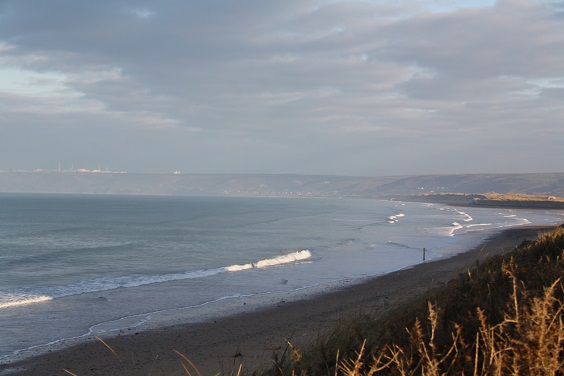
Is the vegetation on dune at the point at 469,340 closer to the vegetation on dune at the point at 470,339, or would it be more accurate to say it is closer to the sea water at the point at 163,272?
the vegetation on dune at the point at 470,339

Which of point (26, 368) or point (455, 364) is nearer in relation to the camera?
point (455, 364)

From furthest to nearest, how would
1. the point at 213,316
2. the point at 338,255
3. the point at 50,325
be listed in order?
1. the point at 338,255
2. the point at 213,316
3. the point at 50,325

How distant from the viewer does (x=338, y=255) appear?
3152 centimetres

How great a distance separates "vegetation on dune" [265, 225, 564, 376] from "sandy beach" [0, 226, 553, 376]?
2.34 meters

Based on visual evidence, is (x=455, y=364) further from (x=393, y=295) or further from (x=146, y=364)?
(x=393, y=295)

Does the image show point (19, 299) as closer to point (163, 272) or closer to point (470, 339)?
point (163, 272)

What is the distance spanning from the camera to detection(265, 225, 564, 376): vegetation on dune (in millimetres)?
3387

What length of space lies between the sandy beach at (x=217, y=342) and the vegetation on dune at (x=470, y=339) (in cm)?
234

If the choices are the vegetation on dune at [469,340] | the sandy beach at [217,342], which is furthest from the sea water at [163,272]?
the vegetation on dune at [469,340]

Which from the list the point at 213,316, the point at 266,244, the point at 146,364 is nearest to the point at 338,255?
the point at 266,244

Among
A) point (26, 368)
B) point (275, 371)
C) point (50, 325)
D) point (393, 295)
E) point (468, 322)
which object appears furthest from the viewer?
point (393, 295)

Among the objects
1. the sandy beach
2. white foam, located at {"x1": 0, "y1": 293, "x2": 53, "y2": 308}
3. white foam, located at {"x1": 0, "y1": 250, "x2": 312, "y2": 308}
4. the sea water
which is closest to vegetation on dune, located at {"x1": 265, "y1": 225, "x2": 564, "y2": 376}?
the sandy beach

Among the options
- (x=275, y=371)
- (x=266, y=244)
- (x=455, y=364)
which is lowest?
(x=266, y=244)

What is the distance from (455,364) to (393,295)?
13757 millimetres
